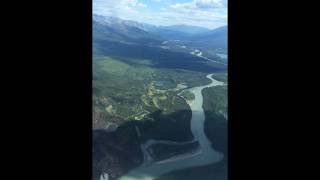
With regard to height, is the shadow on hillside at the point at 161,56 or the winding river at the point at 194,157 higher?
the shadow on hillside at the point at 161,56

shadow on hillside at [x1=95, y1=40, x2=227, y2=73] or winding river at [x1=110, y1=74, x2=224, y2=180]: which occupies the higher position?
shadow on hillside at [x1=95, y1=40, x2=227, y2=73]

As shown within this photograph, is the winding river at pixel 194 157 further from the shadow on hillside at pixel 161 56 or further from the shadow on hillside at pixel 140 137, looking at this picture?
the shadow on hillside at pixel 161 56

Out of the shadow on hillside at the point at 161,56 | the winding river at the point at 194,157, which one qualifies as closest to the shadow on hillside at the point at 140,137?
the winding river at the point at 194,157

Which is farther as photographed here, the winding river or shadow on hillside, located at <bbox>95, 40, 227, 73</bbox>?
shadow on hillside, located at <bbox>95, 40, 227, 73</bbox>

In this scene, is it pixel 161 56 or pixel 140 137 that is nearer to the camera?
pixel 140 137

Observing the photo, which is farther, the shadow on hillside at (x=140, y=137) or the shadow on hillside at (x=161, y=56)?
the shadow on hillside at (x=161, y=56)

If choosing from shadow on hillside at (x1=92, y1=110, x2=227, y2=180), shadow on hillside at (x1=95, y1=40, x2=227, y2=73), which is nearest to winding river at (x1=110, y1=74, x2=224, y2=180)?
shadow on hillside at (x1=92, y1=110, x2=227, y2=180)

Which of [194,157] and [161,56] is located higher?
[161,56]

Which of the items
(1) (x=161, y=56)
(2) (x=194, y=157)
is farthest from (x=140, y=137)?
(1) (x=161, y=56)

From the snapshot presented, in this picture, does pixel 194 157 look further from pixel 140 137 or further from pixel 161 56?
pixel 161 56

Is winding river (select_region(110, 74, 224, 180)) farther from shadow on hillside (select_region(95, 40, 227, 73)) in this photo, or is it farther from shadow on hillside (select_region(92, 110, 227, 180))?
shadow on hillside (select_region(95, 40, 227, 73))
